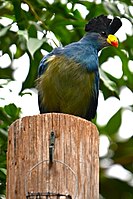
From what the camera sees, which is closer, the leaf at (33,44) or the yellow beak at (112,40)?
the leaf at (33,44)

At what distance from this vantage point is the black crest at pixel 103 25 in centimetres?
533

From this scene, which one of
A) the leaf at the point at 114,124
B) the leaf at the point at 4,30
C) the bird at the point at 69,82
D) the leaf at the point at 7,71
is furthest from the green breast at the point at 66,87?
the leaf at the point at 7,71

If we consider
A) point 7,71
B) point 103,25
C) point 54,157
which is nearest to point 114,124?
point 7,71

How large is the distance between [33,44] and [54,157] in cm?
203

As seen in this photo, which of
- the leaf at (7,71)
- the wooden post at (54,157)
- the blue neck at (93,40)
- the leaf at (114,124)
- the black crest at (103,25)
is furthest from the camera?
the leaf at (7,71)

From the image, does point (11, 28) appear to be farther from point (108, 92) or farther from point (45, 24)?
point (108, 92)

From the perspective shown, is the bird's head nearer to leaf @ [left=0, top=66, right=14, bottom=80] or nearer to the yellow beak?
the yellow beak

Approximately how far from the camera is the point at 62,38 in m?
6.08

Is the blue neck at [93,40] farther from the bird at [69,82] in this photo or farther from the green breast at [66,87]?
the green breast at [66,87]

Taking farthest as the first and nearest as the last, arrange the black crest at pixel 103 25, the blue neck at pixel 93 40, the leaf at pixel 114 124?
the leaf at pixel 114 124, the blue neck at pixel 93 40, the black crest at pixel 103 25

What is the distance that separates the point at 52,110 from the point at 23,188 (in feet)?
5.87

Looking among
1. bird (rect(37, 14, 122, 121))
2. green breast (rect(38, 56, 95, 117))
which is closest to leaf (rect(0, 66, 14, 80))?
bird (rect(37, 14, 122, 121))

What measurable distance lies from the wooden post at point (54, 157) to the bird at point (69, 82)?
1469mm

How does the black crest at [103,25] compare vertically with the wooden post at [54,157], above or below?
above
